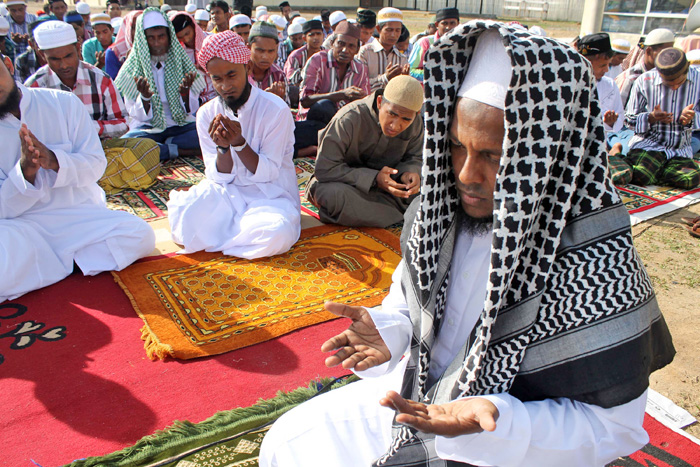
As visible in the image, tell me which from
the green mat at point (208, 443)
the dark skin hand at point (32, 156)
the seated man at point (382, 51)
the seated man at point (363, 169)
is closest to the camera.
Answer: the green mat at point (208, 443)

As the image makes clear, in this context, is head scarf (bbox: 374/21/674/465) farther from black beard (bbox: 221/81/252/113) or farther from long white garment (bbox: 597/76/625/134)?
long white garment (bbox: 597/76/625/134)

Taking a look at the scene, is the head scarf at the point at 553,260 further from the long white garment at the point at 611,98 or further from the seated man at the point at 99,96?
the long white garment at the point at 611,98

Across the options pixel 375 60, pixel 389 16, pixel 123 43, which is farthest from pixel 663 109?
pixel 123 43

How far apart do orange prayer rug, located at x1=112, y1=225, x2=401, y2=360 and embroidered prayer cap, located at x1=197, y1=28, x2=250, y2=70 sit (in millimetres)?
1376

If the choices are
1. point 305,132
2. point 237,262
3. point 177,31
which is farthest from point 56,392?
point 177,31

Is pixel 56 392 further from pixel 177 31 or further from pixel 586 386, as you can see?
pixel 177 31

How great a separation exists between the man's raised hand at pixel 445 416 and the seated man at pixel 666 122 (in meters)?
5.25

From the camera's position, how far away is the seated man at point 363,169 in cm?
405

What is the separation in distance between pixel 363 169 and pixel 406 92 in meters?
0.75

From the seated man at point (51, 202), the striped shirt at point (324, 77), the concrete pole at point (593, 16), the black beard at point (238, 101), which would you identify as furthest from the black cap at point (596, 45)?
the concrete pole at point (593, 16)

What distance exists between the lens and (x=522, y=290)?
120 centimetres

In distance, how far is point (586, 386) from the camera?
1.15 metres

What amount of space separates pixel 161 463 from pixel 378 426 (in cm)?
101

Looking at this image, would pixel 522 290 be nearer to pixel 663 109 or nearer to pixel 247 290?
pixel 247 290
